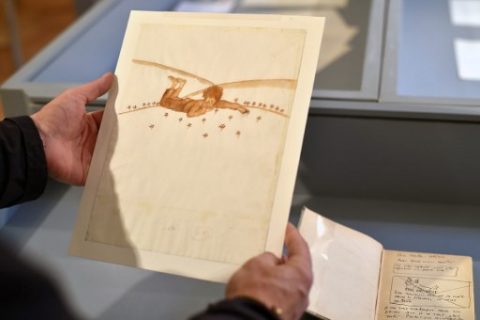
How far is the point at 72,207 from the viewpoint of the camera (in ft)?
3.30

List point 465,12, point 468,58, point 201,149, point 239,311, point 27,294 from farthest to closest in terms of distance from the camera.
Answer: point 465,12 < point 468,58 < point 27,294 < point 201,149 < point 239,311

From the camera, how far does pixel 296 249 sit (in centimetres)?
63

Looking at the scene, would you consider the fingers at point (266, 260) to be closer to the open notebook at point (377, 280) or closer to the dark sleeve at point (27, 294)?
the open notebook at point (377, 280)

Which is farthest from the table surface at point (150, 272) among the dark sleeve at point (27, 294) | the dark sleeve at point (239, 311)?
the dark sleeve at point (239, 311)

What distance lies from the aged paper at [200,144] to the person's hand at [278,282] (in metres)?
0.04

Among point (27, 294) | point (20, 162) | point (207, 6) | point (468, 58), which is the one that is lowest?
A: point (27, 294)

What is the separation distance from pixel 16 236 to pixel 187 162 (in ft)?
1.40

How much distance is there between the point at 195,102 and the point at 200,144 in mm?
69

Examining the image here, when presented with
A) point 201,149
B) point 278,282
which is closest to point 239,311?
point 278,282

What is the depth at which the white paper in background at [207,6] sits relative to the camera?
168cm

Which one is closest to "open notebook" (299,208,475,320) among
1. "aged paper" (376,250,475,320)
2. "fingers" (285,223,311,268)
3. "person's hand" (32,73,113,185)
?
"aged paper" (376,250,475,320)

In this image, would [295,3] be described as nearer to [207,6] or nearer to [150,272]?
[207,6]

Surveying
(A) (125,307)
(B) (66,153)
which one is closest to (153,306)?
(A) (125,307)

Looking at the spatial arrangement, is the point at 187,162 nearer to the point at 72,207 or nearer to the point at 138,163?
the point at 138,163
